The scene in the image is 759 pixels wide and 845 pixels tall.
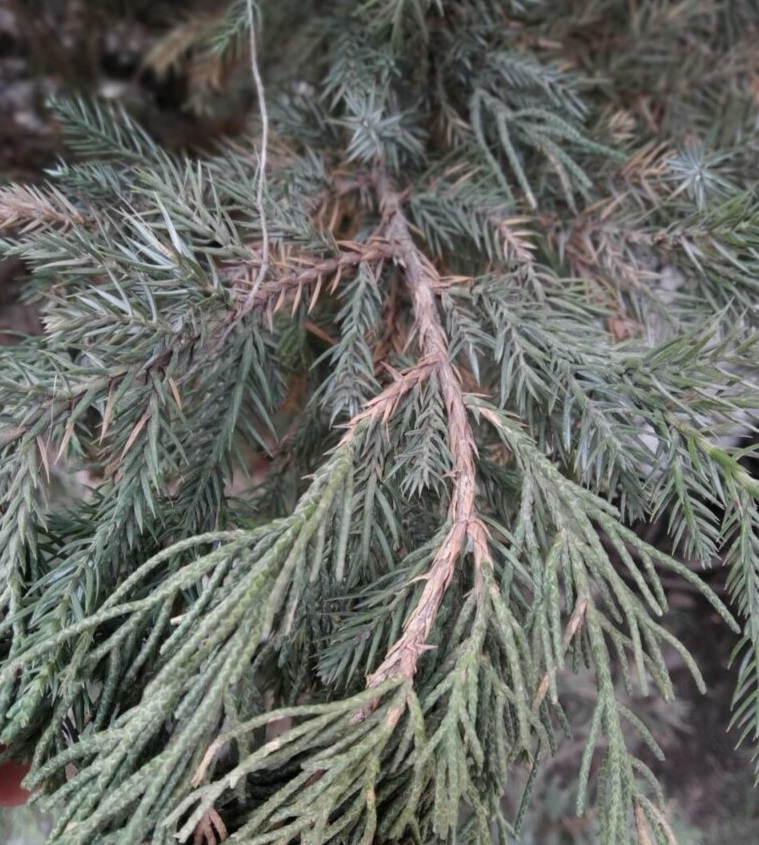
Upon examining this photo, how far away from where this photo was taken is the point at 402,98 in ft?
3.76

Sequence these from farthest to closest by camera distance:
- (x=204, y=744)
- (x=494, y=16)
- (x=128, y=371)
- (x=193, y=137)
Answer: (x=193, y=137)
(x=494, y=16)
(x=128, y=371)
(x=204, y=744)

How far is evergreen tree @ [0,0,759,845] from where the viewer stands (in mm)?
609

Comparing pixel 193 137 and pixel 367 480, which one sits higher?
pixel 193 137

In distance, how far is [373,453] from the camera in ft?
2.49

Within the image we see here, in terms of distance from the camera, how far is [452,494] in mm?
732

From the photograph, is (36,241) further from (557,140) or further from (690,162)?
(690,162)

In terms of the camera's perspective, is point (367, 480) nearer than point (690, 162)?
Yes

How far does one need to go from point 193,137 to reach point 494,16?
1240 millimetres

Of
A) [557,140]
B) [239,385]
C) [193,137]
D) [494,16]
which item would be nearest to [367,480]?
[239,385]

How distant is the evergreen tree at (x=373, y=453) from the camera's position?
0.61 meters

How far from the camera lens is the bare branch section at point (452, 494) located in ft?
2.12

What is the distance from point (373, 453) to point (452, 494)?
10 cm

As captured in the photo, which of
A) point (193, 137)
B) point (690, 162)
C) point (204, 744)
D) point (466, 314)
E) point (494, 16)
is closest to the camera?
point (204, 744)

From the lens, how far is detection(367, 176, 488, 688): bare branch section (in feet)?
2.12
